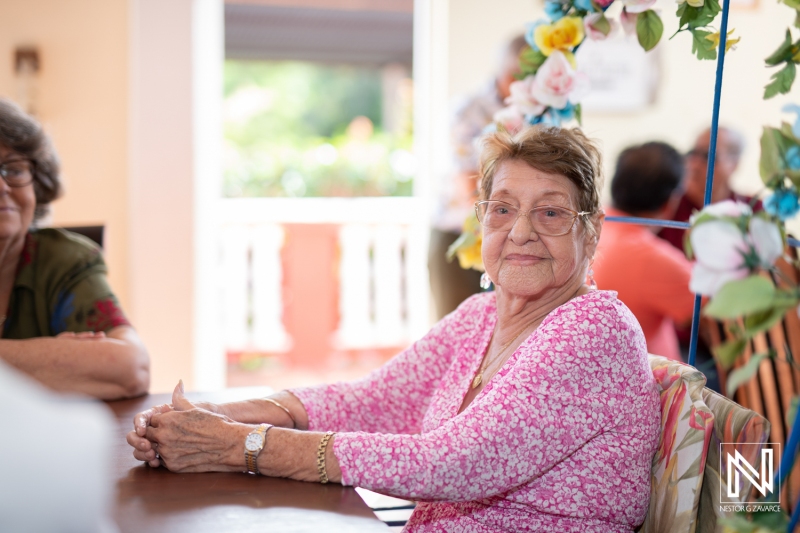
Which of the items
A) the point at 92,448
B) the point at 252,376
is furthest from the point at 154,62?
the point at 92,448

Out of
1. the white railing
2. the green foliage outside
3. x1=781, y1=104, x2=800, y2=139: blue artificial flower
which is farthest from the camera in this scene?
the green foliage outside

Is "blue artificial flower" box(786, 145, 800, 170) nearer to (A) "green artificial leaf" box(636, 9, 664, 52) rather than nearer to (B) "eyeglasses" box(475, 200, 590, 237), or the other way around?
(B) "eyeglasses" box(475, 200, 590, 237)

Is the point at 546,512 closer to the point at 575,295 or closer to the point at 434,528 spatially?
the point at 434,528

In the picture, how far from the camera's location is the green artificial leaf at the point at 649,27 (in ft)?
5.12

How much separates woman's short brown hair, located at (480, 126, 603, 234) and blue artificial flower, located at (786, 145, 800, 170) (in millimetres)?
577

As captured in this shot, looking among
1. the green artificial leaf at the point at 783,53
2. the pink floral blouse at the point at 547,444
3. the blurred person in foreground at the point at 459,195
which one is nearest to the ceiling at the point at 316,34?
the blurred person in foreground at the point at 459,195

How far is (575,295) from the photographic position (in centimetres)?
149

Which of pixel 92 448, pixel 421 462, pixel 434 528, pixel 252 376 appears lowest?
pixel 252 376

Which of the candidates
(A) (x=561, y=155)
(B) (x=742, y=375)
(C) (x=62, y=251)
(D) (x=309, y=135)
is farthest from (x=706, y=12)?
(D) (x=309, y=135)

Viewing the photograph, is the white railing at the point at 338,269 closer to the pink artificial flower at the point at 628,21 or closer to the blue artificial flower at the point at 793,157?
the pink artificial flower at the point at 628,21

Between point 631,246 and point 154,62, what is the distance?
240 cm

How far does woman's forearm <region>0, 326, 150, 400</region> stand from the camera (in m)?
1.68

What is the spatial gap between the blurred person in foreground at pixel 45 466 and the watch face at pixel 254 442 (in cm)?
62

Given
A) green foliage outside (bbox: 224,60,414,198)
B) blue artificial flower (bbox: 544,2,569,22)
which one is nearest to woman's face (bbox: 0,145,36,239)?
blue artificial flower (bbox: 544,2,569,22)
